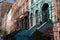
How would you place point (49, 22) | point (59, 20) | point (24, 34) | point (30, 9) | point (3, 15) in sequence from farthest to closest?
point (3, 15), point (30, 9), point (24, 34), point (49, 22), point (59, 20)

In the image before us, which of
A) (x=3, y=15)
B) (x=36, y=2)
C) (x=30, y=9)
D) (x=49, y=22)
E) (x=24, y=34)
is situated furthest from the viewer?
(x=3, y=15)

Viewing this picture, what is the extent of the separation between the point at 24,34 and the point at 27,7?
7.18 meters

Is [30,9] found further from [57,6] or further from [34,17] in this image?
[57,6]

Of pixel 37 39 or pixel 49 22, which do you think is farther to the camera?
pixel 49 22

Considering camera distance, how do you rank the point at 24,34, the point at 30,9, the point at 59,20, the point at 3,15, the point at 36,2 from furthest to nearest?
the point at 3,15 < the point at 30,9 < the point at 36,2 < the point at 24,34 < the point at 59,20

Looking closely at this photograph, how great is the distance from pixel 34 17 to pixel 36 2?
2.20m

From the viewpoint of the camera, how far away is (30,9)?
29.8 meters

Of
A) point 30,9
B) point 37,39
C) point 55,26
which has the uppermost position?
point 30,9

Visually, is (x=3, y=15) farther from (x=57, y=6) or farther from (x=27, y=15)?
(x=57, y=6)

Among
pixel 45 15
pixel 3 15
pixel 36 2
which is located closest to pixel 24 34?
pixel 45 15

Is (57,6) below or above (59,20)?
above

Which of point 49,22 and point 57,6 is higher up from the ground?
point 57,6

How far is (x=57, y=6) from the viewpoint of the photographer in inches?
853

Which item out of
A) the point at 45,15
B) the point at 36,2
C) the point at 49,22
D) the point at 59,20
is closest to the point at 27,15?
the point at 36,2
